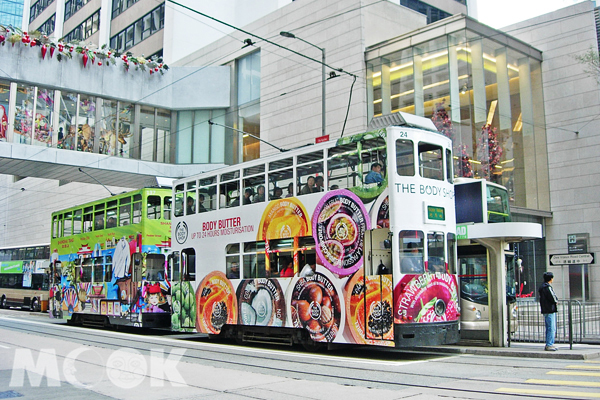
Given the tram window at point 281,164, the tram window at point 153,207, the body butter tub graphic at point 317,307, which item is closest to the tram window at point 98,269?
the tram window at point 153,207

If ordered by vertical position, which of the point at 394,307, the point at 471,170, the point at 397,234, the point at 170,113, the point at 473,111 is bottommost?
the point at 394,307

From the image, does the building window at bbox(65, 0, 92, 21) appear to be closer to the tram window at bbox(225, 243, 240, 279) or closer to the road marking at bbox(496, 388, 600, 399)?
the tram window at bbox(225, 243, 240, 279)

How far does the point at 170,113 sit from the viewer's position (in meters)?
Answer: 36.2

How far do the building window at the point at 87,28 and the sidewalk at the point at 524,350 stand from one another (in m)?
45.2

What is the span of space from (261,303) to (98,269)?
30.7 ft

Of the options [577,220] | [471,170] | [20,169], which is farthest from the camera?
[20,169]

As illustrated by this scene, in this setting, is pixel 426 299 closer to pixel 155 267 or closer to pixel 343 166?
pixel 343 166

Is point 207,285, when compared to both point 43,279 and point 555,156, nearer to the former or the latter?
point 555,156

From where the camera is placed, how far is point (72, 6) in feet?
180

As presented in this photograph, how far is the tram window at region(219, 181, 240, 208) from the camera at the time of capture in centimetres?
1505

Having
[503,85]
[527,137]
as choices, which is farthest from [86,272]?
[527,137]

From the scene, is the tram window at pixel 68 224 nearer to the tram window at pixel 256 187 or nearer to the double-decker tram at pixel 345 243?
the double-decker tram at pixel 345 243

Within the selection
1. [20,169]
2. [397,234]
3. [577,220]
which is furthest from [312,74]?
[397,234]

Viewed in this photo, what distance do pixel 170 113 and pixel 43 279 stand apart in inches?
488
